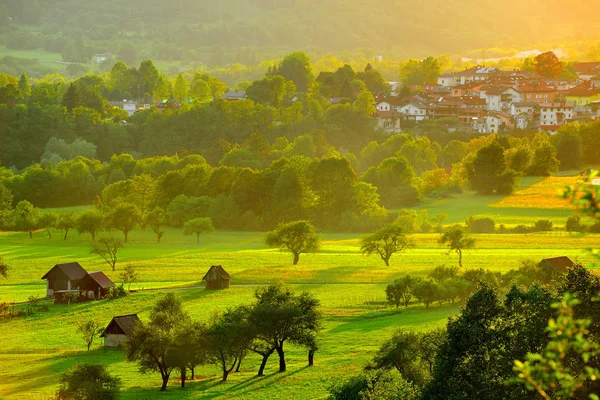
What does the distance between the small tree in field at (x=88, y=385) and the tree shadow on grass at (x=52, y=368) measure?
1762mm

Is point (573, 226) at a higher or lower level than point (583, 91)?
lower

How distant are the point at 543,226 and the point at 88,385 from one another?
5247cm

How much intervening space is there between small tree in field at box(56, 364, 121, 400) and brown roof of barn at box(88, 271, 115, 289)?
19.2 m

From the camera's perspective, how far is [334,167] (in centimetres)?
9894

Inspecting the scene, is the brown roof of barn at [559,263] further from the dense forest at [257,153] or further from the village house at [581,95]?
the village house at [581,95]

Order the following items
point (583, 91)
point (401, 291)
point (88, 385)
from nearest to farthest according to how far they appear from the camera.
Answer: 1. point (88, 385)
2. point (401, 291)
3. point (583, 91)

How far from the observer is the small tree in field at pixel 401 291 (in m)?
52.6

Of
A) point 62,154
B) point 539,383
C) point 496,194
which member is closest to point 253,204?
point 496,194

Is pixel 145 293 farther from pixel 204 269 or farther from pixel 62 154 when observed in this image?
pixel 62 154

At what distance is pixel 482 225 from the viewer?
267 ft

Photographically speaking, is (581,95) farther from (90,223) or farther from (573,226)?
(90,223)

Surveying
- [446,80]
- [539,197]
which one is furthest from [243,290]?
[446,80]

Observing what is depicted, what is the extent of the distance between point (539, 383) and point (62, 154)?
4915 inches

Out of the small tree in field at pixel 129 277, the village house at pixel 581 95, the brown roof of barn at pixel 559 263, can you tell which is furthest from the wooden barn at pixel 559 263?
the village house at pixel 581 95
